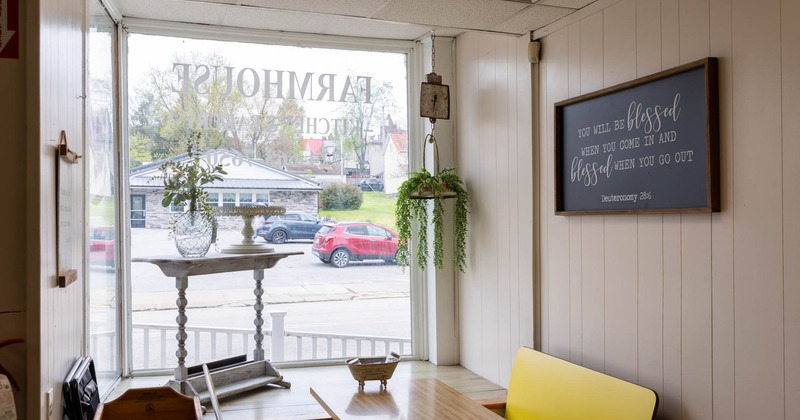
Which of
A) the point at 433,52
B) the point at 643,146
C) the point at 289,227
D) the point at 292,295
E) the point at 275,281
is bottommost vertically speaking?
the point at 292,295

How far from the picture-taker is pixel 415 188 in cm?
454

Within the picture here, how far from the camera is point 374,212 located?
202 inches

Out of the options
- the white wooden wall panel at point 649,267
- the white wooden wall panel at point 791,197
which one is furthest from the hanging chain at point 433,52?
the white wooden wall panel at point 791,197

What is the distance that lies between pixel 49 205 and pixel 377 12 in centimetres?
185

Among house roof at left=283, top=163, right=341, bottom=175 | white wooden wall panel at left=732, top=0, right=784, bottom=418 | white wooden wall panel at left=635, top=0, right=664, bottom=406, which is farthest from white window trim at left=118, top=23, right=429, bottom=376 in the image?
white wooden wall panel at left=732, top=0, right=784, bottom=418

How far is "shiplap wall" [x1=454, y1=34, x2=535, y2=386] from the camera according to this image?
3969 mm

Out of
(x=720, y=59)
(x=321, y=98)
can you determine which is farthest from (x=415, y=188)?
(x=720, y=59)

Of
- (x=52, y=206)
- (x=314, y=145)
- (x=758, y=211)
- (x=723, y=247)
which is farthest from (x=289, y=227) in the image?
(x=758, y=211)

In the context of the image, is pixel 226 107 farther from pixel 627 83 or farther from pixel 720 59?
pixel 720 59

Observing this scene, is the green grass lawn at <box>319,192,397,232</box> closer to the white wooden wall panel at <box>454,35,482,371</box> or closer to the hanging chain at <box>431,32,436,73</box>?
the white wooden wall panel at <box>454,35,482,371</box>

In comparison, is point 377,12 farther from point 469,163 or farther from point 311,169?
point 311,169

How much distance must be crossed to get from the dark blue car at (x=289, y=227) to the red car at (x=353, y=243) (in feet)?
0.23

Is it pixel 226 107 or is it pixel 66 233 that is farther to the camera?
pixel 226 107

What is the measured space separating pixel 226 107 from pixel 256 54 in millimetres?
441
